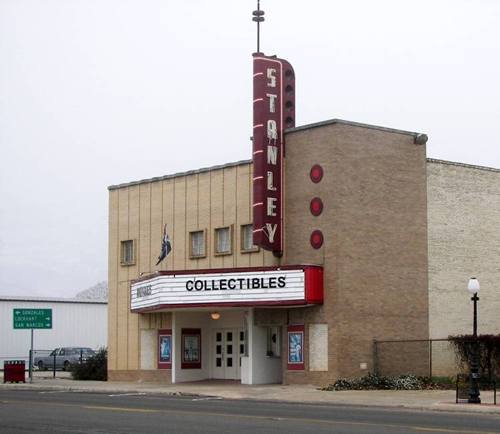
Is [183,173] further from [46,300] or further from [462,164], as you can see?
[46,300]

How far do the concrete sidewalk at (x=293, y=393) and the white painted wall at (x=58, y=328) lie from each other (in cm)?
2552

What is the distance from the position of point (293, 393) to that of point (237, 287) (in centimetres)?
540

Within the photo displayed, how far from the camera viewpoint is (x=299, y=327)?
126 feet

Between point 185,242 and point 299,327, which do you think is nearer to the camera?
point 299,327

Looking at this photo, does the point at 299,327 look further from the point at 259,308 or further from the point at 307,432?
the point at 307,432

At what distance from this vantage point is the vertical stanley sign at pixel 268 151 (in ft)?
124

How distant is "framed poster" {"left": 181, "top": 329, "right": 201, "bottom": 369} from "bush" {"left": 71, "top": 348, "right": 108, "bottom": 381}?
5.83 metres

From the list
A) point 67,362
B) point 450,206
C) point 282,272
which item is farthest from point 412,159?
point 67,362

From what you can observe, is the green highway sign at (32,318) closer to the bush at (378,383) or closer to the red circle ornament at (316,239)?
the red circle ornament at (316,239)

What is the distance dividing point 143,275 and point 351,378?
11544 mm

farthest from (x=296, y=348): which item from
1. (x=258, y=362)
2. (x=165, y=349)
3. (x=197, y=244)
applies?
(x=165, y=349)

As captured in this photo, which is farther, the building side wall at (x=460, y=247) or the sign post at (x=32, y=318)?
the sign post at (x=32, y=318)

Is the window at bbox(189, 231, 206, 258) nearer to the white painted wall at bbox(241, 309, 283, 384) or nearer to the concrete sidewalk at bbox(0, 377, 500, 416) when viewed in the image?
the white painted wall at bbox(241, 309, 283, 384)

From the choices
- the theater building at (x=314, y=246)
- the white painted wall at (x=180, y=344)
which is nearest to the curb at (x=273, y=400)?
the white painted wall at (x=180, y=344)
